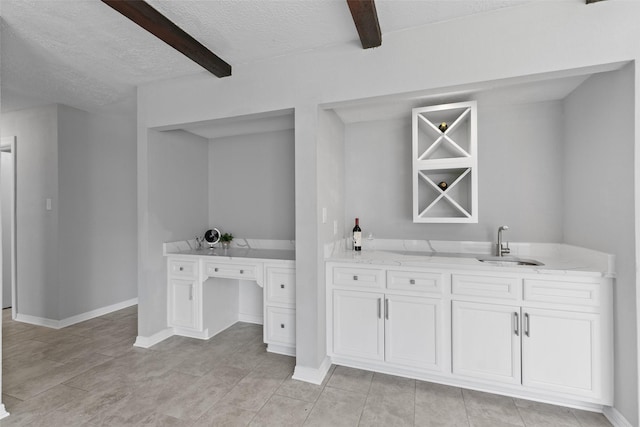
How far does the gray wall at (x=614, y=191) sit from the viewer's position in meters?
1.66

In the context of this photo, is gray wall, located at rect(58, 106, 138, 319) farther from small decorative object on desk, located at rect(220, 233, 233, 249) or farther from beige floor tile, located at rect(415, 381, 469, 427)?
beige floor tile, located at rect(415, 381, 469, 427)

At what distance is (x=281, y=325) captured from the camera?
266cm

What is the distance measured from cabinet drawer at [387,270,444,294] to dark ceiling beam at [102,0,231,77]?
7.12ft

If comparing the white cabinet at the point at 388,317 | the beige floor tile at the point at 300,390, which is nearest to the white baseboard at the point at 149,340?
the beige floor tile at the point at 300,390

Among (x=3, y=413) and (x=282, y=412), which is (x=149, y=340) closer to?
(x=3, y=413)

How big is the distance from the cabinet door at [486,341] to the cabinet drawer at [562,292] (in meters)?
0.15

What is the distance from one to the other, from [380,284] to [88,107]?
152 inches

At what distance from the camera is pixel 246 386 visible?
2203 mm

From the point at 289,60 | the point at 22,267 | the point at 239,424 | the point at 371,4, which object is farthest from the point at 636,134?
the point at 22,267

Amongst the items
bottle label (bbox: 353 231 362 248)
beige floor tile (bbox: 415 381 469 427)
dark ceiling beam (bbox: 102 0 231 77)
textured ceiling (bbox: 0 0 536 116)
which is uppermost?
textured ceiling (bbox: 0 0 536 116)

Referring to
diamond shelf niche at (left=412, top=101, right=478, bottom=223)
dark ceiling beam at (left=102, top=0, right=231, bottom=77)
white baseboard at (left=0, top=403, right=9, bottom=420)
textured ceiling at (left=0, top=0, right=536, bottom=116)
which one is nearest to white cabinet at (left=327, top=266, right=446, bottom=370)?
diamond shelf niche at (left=412, top=101, right=478, bottom=223)

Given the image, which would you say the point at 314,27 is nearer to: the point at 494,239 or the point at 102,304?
the point at 494,239

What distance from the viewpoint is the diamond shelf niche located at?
94.9 inches

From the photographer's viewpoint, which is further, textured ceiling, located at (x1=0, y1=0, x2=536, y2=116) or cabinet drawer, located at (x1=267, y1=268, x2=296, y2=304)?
cabinet drawer, located at (x1=267, y1=268, x2=296, y2=304)
